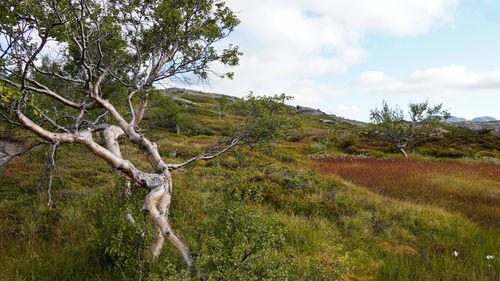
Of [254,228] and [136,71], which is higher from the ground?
[136,71]

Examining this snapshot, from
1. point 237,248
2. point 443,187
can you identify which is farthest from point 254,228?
point 443,187

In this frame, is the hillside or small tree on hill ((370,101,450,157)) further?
small tree on hill ((370,101,450,157))

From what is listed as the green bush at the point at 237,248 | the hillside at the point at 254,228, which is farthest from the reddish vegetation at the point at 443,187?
the green bush at the point at 237,248

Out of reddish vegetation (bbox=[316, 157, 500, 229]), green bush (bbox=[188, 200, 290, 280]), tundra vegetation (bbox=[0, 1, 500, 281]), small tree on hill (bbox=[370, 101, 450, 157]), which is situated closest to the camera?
green bush (bbox=[188, 200, 290, 280])

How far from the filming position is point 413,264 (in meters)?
5.18

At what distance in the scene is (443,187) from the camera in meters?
11.7

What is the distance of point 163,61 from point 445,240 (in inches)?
380

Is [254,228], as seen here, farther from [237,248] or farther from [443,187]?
[443,187]

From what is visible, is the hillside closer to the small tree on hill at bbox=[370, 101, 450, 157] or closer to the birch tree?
the birch tree

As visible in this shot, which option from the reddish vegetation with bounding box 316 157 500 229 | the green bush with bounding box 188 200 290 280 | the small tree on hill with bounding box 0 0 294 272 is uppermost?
the small tree on hill with bounding box 0 0 294 272

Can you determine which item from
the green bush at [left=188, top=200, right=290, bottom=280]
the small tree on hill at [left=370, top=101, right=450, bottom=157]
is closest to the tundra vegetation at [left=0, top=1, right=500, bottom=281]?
the green bush at [left=188, top=200, right=290, bottom=280]

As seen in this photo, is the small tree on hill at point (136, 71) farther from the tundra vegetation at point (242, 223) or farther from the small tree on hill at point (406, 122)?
the small tree on hill at point (406, 122)

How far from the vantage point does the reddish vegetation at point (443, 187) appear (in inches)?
346

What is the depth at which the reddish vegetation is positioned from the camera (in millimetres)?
8789
